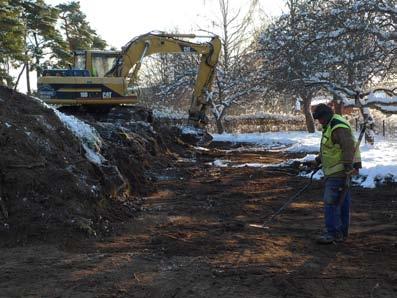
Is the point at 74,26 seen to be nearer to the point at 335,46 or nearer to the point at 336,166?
the point at 335,46

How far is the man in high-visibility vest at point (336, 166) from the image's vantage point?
625cm

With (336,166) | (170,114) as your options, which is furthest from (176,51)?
(170,114)

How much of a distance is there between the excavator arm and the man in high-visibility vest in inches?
497

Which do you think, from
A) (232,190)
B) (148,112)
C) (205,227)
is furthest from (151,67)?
(205,227)

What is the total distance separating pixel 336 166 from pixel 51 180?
13.1ft

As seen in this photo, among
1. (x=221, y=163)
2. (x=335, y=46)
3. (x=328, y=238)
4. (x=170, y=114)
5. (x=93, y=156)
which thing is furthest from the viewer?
(x=170, y=114)

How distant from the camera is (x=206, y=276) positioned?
5066 mm

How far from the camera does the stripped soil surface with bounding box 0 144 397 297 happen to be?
187 inches

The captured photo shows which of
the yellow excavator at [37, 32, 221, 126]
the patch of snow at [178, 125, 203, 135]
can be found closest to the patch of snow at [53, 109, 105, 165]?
the yellow excavator at [37, 32, 221, 126]

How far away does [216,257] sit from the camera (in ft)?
18.9

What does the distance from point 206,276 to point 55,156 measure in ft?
12.8

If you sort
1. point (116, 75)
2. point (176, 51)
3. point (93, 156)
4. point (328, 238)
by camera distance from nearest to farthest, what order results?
point (328, 238) < point (93, 156) < point (116, 75) < point (176, 51)

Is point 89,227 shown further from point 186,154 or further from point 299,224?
point 186,154

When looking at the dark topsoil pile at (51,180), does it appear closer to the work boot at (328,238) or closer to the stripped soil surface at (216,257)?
the stripped soil surface at (216,257)
